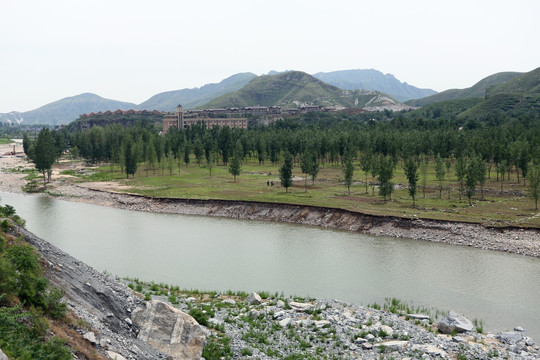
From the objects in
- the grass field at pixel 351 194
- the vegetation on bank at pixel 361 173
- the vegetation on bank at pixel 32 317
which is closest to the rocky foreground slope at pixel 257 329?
the vegetation on bank at pixel 32 317

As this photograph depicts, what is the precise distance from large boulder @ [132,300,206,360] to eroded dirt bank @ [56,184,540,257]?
114 feet

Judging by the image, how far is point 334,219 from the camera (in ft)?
183

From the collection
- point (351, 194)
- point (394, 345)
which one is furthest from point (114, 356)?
point (351, 194)

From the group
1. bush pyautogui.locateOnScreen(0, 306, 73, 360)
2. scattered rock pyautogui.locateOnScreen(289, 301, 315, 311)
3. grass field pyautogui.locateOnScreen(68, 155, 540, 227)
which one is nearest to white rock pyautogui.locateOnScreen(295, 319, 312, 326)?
scattered rock pyautogui.locateOnScreen(289, 301, 315, 311)

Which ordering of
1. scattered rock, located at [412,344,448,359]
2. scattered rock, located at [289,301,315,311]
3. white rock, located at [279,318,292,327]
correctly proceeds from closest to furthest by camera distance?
scattered rock, located at [412,344,448,359], white rock, located at [279,318,292,327], scattered rock, located at [289,301,315,311]

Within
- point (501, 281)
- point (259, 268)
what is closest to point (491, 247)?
point (501, 281)

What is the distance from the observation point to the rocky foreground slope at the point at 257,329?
19484 millimetres

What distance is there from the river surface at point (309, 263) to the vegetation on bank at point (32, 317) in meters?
15.4

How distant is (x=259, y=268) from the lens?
125 feet

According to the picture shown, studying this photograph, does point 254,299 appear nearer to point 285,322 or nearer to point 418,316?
point 285,322

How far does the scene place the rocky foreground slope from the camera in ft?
63.9

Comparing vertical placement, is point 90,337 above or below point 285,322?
above

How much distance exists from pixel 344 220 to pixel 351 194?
1566 centimetres

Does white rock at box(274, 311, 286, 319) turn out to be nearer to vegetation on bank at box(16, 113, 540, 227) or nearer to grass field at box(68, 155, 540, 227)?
grass field at box(68, 155, 540, 227)
